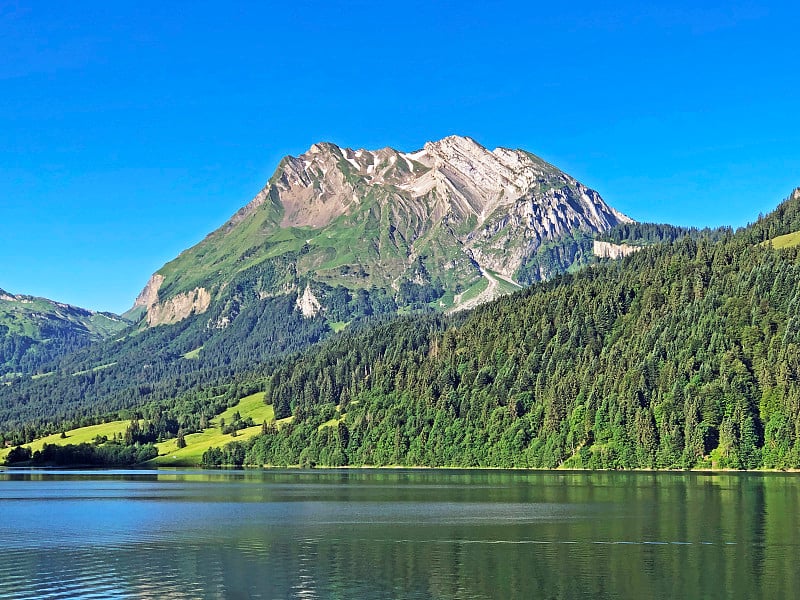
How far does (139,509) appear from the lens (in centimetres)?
14775

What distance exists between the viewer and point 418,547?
3792 inches

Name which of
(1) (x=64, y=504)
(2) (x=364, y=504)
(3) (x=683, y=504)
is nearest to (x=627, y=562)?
(3) (x=683, y=504)

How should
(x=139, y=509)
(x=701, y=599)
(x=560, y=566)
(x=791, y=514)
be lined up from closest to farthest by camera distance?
(x=701, y=599)
(x=560, y=566)
(x=791, y=514)
(x=139, y=509)

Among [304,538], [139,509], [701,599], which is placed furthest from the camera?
[139,509]

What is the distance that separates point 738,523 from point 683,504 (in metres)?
27.5

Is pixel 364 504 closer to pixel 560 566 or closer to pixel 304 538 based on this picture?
pixel 304 538

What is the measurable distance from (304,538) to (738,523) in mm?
47961

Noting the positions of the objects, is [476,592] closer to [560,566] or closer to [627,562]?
[560,566]

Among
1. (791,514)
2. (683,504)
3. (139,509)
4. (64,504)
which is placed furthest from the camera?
(64,504)

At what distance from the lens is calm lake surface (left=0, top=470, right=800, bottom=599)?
72562 millimetres

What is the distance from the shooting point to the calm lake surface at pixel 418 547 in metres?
72.6

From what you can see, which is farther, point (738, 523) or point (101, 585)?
point (738, 523)

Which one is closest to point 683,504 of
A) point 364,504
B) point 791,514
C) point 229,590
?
point 791,514

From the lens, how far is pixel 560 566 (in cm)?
8212
